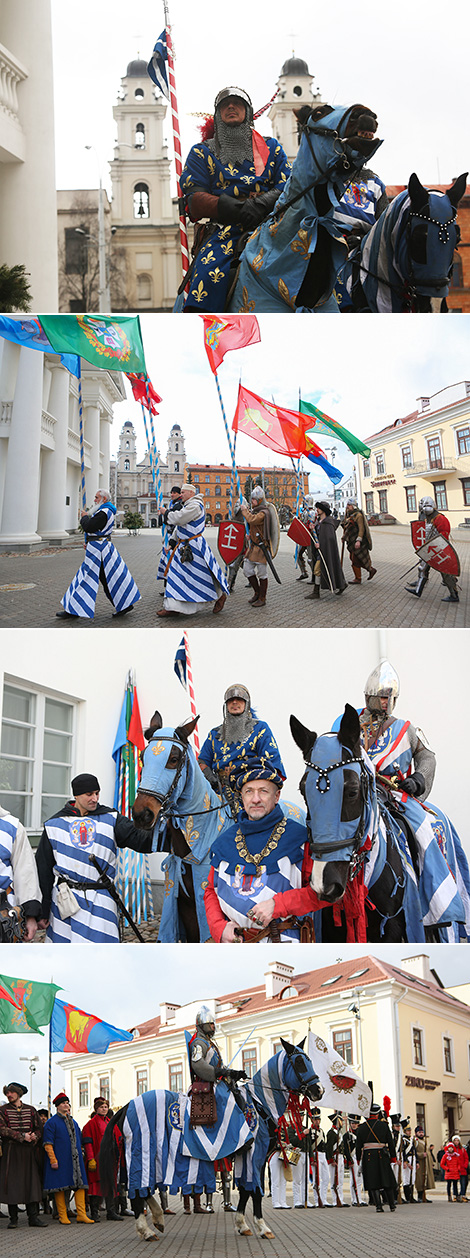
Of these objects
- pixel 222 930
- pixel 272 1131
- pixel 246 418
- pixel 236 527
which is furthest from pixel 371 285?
pixel 272 1131

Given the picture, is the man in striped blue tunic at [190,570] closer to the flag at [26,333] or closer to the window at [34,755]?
the flag at [26,333]

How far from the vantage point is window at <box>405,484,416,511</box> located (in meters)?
6.79

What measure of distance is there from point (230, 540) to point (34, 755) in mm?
2489

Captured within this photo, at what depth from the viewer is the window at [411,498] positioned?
6789 millimetres

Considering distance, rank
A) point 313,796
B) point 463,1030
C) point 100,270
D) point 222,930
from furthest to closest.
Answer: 1. point 100,270
2. point 463,1030
3. point 222,930
4. point 313,796

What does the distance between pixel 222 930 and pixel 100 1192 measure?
1.51 m

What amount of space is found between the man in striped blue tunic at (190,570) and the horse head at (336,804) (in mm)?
2180

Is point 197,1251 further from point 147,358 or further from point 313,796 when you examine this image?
point 147,358

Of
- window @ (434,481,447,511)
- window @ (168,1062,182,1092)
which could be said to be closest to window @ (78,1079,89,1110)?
window @ (168,1062,182,1092)

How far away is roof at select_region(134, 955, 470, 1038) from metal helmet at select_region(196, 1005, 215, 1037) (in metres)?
0.17

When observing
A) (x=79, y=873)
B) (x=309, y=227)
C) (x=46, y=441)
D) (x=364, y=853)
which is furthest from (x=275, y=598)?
(x=309, y=227)

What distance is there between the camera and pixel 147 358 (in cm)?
677

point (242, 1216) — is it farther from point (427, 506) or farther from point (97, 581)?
point (427, 506)

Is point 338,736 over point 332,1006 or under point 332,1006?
over
